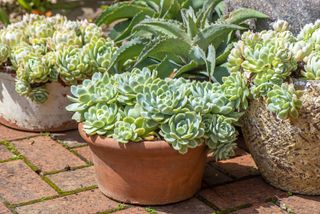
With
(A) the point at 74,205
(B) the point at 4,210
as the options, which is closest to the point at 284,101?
(A) the point at 74,205

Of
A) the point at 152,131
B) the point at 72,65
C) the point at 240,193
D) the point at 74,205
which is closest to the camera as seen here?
the point at 152,131

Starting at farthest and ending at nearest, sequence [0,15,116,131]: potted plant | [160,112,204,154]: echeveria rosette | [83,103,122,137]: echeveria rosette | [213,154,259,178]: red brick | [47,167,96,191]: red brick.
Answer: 1. [0,15,116,131]: potted plant
2. [213,154,259,178]: red brick
3. [47,167,96,191]: red brick
4. [83,103,122,137]: echeveria rosette
5. [160,112,204,154]: echeveria rosette

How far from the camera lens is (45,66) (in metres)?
3.67

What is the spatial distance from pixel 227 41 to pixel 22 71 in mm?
1065

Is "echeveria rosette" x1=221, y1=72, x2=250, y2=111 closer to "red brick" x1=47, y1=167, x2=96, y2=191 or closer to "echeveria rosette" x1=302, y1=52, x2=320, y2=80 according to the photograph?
"echeveria rosette" x1=302, y1=52, x2=320, y2=80

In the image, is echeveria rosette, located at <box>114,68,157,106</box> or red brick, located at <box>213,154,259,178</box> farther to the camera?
red brick, located at <box>213,154,259,178</box>

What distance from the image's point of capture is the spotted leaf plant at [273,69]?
116 inches

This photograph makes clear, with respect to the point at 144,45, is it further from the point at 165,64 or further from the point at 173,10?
the point at 173,10

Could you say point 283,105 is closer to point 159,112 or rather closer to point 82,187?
point 159,112

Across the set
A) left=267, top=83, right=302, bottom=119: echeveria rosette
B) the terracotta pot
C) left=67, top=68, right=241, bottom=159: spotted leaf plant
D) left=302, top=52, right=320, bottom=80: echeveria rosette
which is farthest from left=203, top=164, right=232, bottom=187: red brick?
left=302, top=52, right=320, bottom=80: echeveria rosette

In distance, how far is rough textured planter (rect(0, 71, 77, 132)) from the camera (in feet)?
12.5

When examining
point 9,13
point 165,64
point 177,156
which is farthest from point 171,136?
point 9,13

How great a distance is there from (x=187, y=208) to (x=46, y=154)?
3.03 feet

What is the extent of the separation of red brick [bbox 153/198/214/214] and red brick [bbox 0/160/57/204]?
524 mm
